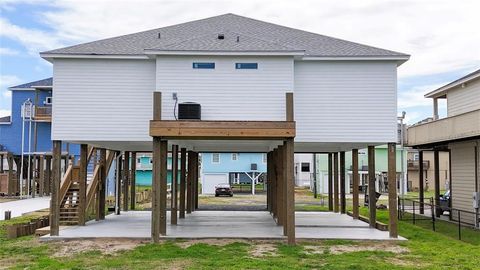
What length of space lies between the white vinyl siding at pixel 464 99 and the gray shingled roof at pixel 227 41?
640 centimetres

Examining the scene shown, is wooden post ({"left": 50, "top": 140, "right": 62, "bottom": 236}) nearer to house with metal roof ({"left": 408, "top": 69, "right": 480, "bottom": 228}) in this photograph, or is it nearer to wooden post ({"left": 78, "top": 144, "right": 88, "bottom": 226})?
wooden post ({"left": 78, "top": 144, "right": 88, "bottom": 226})

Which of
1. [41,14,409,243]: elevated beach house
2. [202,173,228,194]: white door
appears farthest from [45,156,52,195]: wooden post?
[41,14,409,243]: elevated beach house

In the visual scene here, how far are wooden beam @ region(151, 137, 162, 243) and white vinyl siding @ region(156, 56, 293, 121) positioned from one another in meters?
1.26

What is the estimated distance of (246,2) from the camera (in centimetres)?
2338

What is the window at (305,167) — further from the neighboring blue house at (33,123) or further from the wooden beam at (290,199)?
the wooden beam at (290,199)

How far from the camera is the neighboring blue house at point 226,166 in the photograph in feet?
143

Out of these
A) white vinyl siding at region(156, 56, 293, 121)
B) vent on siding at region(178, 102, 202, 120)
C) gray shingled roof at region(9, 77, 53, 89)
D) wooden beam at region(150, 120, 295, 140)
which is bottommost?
wooden beam at region(150, 120, 295, 140)

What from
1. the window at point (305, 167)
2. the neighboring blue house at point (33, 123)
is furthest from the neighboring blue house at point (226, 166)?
the neighboring blue house at point (33, 123)

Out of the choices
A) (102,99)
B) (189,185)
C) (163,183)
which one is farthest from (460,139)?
(102,99)

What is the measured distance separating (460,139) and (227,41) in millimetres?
10042

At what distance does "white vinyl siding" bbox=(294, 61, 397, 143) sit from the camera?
15.1 m

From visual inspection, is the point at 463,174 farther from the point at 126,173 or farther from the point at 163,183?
the point at 126,173

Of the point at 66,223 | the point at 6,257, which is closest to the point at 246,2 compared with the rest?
the point at 66,223

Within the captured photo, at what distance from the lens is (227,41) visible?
1552cm
